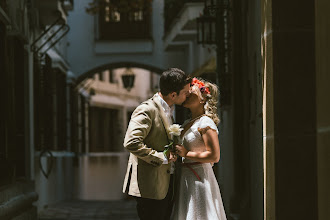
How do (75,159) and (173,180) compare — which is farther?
(75,159)

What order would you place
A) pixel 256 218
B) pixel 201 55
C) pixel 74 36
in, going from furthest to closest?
pixel 74 36 < pixel 201 55 < pixel 256 218

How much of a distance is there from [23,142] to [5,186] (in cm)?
190

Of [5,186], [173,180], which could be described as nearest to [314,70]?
[173,180]

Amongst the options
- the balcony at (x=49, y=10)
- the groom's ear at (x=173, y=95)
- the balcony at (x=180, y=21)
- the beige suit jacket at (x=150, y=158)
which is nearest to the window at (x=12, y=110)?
the balcony at (x=49, y=10)

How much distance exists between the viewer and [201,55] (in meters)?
17.1

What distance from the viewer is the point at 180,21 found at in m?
16.9

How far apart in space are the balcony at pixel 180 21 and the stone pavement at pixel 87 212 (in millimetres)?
4167

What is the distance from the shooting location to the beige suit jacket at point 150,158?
5738mm

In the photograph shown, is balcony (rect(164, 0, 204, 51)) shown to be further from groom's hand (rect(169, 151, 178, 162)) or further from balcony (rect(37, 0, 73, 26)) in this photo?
groom's hand (rect(169, 151, 178, 162))

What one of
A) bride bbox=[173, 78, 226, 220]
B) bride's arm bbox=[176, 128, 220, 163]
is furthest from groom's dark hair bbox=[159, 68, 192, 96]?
bride's arm bbox=[176, 128, 220, 163]

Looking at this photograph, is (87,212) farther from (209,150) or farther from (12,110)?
(209,150)

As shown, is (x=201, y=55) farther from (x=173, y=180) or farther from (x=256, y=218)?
(x=173, y=180)

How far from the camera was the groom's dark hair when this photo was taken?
5.80m

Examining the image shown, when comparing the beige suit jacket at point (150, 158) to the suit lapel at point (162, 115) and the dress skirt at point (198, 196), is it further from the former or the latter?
the dress skirt at point (198, 196)
